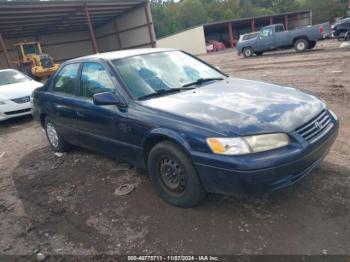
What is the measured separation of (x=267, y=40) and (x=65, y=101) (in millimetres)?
16706

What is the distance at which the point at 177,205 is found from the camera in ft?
10.7

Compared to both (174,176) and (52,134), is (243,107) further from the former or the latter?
(52,134)

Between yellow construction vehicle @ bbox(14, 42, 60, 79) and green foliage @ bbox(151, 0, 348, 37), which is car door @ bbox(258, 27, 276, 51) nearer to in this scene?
yellow construction vehicle @ bbox(14, 42, 60, 79)

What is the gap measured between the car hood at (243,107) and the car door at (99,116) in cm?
53

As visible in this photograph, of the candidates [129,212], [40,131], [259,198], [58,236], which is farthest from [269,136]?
[40,131]

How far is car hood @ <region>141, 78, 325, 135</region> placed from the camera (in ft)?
9.04

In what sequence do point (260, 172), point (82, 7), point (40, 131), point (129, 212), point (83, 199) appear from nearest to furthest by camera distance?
1. point (260, 172)
2. point (129, 212)
3. point (83, 199)
4. point (40, 131)
5. point (82, 7)

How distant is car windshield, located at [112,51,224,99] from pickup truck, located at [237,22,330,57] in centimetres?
1504

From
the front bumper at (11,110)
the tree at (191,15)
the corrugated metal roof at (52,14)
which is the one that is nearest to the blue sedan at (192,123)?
the front bumper at (11,110)

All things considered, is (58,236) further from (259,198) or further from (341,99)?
(341,99)

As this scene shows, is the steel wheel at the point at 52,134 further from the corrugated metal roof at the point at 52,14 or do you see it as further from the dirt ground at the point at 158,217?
the corrugated metal roof at the point at 52,14

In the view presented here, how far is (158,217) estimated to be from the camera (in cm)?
321

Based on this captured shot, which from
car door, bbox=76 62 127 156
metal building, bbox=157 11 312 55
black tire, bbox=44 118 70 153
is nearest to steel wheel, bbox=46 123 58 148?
black tire, bbox=44 118 70 153

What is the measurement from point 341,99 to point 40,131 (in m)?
6.76
